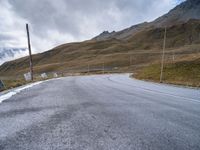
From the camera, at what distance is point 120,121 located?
579 centimetres

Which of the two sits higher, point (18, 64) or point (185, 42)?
point (185, 42)

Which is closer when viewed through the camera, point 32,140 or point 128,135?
point 32,140

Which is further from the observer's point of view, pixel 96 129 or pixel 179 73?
pixel 179 73

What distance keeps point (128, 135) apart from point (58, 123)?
1.65 m

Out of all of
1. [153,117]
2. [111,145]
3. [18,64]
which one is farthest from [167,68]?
[18,64]

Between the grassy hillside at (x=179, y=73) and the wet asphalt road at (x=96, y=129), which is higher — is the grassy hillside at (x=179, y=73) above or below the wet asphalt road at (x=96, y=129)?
below

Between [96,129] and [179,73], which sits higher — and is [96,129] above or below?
above

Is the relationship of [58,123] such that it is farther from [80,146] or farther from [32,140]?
[80,146]

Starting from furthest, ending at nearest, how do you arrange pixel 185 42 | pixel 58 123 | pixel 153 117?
1. pixel 185 42
2. pixel 153 117
3. pixel 58 123

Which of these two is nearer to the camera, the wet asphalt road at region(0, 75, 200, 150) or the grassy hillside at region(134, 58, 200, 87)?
the wet asphalt road at region(0, 75, 200, 150)

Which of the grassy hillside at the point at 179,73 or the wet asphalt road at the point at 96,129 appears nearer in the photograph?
the wet asphalt road at the point at 96,129

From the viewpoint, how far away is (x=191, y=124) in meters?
5.72

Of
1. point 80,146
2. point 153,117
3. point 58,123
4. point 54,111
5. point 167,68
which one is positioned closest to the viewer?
point 80,146

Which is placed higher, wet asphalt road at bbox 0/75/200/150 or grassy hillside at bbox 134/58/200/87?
wet asphalt road at bbox 0/75/200/150
